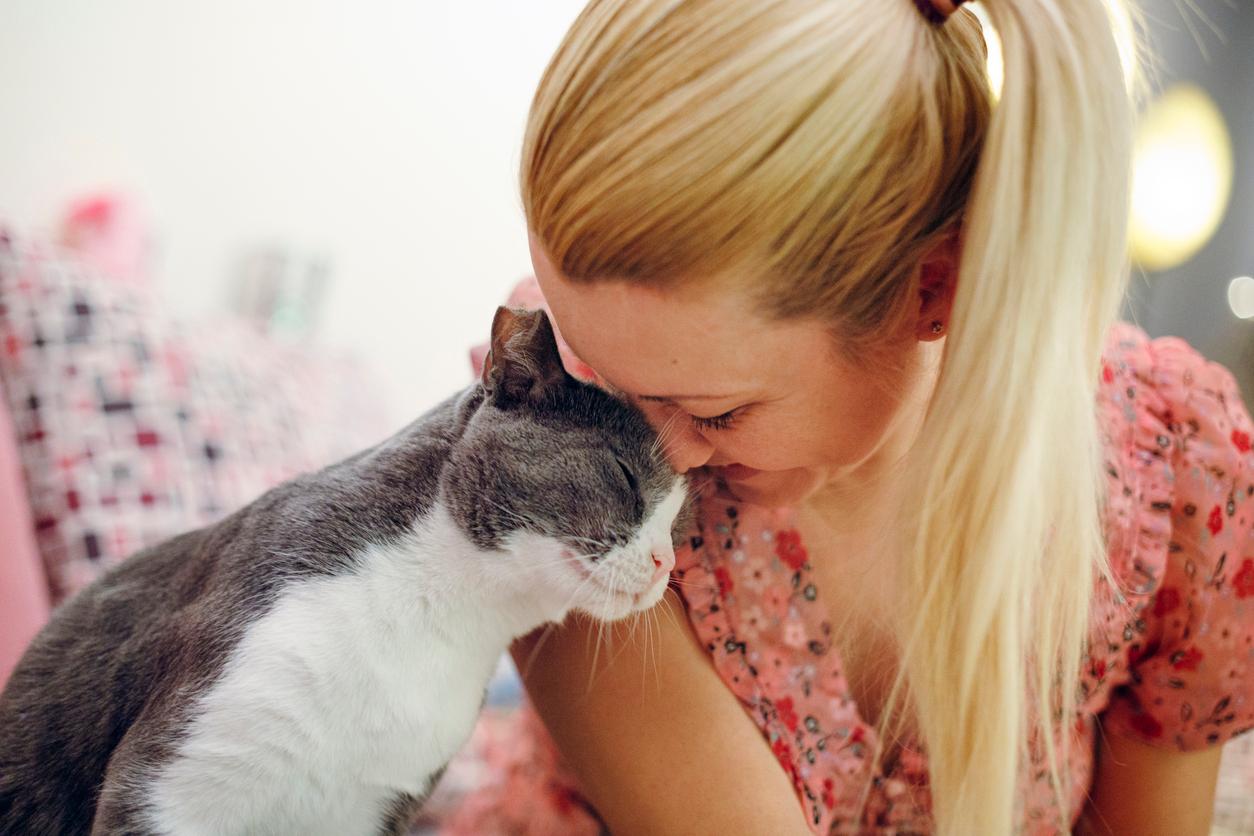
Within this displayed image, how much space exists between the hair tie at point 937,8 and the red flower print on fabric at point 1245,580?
0.59m

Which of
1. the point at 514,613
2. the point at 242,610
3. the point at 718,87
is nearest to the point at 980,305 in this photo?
the point at 718,87

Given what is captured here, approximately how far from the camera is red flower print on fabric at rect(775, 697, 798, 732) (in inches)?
Answer: 32.1

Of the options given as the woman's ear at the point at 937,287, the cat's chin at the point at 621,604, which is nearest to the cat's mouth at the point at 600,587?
the cat's chin at the point at 621,604

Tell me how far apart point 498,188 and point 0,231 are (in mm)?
795

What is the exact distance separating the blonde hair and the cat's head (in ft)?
0.42

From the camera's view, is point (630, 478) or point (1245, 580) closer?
point (630, 478)

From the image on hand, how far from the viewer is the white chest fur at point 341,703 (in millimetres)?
575

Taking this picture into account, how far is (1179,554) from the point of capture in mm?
869

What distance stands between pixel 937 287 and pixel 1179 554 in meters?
0.41

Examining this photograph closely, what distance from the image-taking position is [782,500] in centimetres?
82

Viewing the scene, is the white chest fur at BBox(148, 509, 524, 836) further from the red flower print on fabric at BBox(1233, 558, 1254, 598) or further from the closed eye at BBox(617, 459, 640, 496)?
the red flower print on fabric at BBox(1233, 558, 1254, 598)

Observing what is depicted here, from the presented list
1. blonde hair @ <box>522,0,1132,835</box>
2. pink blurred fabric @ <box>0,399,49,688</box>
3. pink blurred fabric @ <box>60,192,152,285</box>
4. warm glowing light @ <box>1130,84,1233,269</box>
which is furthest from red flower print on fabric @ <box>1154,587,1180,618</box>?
pink blurred fabric @ <box>60,192,152,285</box>

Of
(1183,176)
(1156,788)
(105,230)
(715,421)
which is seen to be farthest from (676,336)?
(1183,176)

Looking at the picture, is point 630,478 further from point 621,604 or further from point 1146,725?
point 1146,725
